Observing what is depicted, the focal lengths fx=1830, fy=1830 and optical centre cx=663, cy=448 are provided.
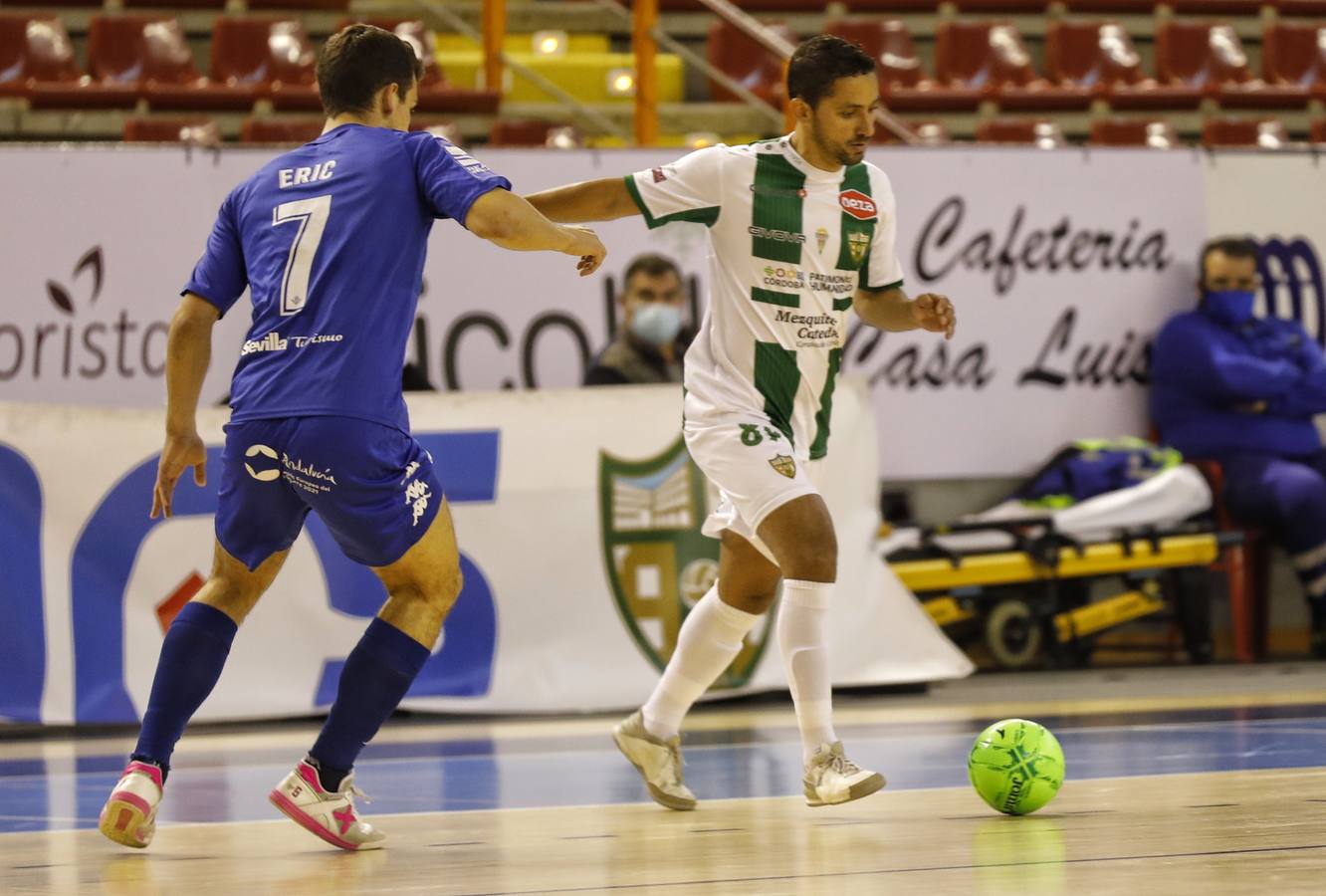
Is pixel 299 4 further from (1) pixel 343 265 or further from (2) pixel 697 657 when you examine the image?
(1) pixel 343 265

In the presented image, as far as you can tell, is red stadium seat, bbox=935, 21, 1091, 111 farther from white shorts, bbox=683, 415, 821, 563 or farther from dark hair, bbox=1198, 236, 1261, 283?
white shorts, bbox=683, 415, 821, 563

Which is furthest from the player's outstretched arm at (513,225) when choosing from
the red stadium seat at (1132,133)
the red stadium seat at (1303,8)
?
the red stadium seat at (1303,8)

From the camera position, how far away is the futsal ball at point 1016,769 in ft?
15.0

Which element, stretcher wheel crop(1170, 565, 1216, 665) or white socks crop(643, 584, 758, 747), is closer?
white socks crop(643, 584, 758, 747)

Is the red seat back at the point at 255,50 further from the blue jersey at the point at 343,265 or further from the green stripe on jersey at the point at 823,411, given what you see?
the blue jersey at the point at 343,265

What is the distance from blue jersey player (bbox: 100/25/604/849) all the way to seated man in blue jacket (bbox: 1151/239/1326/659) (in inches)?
233


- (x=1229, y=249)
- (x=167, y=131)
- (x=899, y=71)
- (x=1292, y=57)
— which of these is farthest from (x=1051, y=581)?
(x=1292, y=57)

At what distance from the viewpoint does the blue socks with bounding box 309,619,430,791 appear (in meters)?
4.37

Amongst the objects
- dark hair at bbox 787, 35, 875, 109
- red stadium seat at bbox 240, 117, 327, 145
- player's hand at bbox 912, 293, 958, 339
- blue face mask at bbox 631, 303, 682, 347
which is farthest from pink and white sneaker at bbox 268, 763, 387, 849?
red stadium seat at bbox 240, 117, 327, 145

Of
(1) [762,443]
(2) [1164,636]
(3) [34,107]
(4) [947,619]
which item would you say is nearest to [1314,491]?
(2) [1164,636]

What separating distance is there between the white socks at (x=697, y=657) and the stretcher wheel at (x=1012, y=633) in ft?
14.1

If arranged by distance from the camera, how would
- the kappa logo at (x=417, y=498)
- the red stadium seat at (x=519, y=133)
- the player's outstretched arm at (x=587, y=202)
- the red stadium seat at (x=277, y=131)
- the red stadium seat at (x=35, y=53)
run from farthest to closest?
the red stadium seat at (x=35, y=53)
the red stadium seat at (x=519, y=133)
the red stadium seat at (x=277, y=131)
the player's outstretched arm at (x=587, y=202)
the kappa logo at (x=417, y=498)

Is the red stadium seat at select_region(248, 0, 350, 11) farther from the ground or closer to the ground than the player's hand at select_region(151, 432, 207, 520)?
farther from the ground

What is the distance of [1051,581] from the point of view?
9.38 metres
